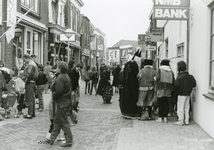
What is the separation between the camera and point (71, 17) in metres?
31.1

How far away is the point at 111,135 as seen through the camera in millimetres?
7379

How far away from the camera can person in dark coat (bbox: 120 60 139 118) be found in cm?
986

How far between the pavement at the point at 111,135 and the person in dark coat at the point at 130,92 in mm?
314

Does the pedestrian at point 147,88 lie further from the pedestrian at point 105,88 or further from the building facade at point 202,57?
the pedestrian at point 105,88

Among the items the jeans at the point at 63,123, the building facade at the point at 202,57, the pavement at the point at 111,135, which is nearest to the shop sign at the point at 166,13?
the building facade at the point at 202,57

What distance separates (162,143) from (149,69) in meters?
3.59

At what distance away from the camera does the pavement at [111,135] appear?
6273mm

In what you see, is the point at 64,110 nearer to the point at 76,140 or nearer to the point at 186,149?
the point at 76,140

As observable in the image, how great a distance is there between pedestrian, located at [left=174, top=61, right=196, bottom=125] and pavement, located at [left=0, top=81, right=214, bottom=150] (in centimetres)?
33

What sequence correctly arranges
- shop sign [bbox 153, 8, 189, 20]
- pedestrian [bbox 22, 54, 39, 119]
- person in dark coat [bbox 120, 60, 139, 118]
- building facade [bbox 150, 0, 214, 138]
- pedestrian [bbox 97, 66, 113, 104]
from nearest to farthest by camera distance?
building facade [bbox 150, 0, 214, 138], shop sign [bbox 153, 8, 189, 20], pedestrian [bbox 22, 54, 39, 119], person in dark coat [bbox 120, 60, 139, 118], pedestrian [bbox 97, 66, 113, 104]

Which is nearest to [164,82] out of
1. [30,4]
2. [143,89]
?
[143,89]

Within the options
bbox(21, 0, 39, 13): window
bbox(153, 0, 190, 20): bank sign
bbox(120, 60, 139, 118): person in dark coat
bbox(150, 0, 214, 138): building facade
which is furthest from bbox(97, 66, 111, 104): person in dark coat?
bbox(21, 0, 39, 13): window

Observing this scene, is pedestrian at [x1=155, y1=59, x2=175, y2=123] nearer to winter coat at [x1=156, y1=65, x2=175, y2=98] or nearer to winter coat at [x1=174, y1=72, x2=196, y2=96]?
winter coat at [x1=156, y1=65, x2=175, y2=98]

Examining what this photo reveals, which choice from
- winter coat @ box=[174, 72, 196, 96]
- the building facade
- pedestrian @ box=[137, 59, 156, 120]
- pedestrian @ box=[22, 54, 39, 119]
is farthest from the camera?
pedestrian @ box=[137, 59, 156, 120]
